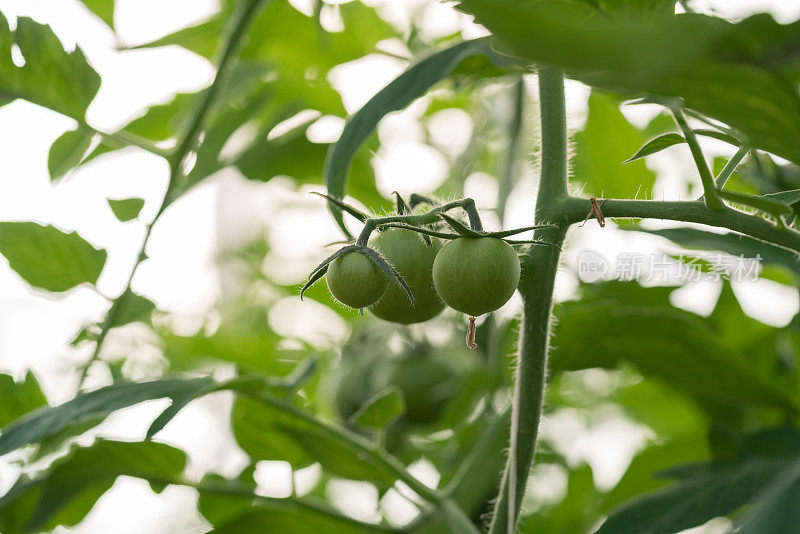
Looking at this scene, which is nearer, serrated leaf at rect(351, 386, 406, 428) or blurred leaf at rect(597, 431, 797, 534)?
blurred leaf at rect(597, 431, 797, 534)

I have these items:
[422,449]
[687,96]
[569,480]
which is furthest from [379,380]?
[687,96]

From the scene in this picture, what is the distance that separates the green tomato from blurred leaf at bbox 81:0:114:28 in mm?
737

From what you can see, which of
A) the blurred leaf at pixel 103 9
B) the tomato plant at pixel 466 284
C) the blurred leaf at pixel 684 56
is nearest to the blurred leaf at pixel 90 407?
the tomato plant at pixel 466 284

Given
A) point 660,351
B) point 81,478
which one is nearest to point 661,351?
point 660,351

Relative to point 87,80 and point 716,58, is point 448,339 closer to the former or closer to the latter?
point 87,80

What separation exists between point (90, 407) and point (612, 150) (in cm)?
85

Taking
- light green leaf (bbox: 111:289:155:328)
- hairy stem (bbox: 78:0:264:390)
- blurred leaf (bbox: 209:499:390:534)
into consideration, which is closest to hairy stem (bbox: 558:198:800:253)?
blurred leaf (bbox: 209:499:390:534)

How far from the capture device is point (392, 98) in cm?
63

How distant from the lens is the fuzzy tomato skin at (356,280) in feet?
1.92

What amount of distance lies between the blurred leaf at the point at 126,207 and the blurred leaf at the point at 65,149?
8 cm

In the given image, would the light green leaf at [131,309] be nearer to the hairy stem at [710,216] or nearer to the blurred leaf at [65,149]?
the blurred leaf at [65,149]

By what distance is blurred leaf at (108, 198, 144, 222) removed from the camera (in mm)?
995

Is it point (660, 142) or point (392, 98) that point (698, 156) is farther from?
point (392, 98)

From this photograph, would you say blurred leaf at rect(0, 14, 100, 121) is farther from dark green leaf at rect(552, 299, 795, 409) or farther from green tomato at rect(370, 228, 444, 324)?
dark green leaf at rect(552, 299, 795, 409)
